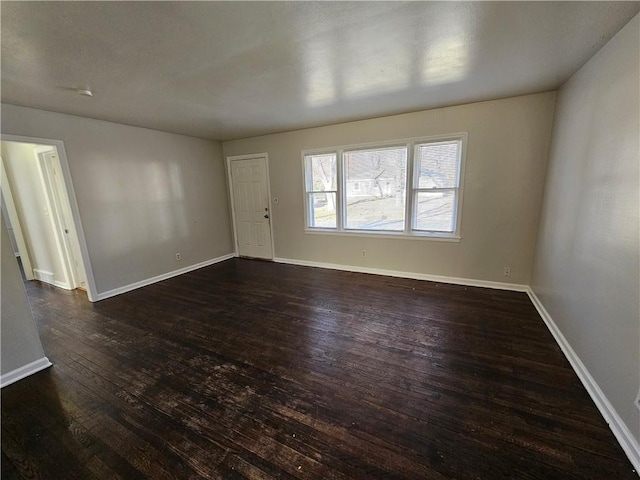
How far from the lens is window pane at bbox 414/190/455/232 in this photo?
12.3 ft

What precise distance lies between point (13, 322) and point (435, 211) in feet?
15.2

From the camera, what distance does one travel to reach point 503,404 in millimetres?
1758

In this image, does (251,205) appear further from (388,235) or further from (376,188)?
(388,235)

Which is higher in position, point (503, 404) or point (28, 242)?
point (28, 242)

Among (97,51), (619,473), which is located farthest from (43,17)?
(619,473)

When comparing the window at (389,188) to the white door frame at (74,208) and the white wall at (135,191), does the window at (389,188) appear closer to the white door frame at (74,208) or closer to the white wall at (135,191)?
the white wall at (135,191)

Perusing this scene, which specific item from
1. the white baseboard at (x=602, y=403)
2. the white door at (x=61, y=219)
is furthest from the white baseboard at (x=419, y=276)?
the white door at (x=61, y=219)

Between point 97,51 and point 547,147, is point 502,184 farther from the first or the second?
point 97,51

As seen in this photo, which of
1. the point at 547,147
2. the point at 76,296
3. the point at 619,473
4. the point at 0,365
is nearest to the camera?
the point at 619,473

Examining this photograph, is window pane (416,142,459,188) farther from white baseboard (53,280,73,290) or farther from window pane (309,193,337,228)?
white baseboard (53,280,73,290)

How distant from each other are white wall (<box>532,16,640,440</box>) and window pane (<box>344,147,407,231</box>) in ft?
6.00

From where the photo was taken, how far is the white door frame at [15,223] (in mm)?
4223

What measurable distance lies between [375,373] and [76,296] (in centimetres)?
431

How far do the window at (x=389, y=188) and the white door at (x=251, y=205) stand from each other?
987 mm
